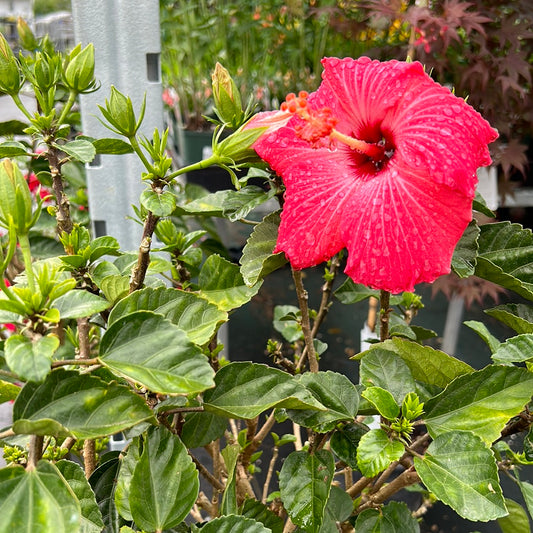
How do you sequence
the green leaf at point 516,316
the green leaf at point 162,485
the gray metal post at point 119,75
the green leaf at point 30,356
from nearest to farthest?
the green leaf at point 30,356 < the green leaf at point 162,485 < the green leaf at point 516,316 < the gray metal post at point 119,75

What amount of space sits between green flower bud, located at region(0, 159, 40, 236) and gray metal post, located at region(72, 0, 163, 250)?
351mm

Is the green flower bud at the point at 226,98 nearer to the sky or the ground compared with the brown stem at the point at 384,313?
nearer to the sky

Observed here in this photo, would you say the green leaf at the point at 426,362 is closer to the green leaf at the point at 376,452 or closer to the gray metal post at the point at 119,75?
the green leaf at the point at 376,452

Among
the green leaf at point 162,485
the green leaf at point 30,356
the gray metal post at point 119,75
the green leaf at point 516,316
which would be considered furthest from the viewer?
the gray metal post at point 119,75

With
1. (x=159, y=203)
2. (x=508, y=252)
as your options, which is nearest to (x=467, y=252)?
(x=508, y=252)

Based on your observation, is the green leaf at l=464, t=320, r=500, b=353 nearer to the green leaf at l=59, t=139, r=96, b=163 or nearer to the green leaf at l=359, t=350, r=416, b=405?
the green leaf at l=359, t=350, r=416, b=405

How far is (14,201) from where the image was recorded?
41cm

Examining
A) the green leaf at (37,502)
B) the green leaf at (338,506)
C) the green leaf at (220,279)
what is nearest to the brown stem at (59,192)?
the green leaf at (220,279)

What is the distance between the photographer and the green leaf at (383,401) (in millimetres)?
510

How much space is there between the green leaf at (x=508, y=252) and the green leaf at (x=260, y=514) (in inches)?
13.0

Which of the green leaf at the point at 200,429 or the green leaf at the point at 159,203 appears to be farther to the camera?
the green leaf at the point at 200,429

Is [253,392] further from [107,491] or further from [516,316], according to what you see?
[516,316]

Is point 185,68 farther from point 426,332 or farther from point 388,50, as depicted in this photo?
point 426,332

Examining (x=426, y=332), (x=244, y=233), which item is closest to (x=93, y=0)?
(x=426, y=332)
